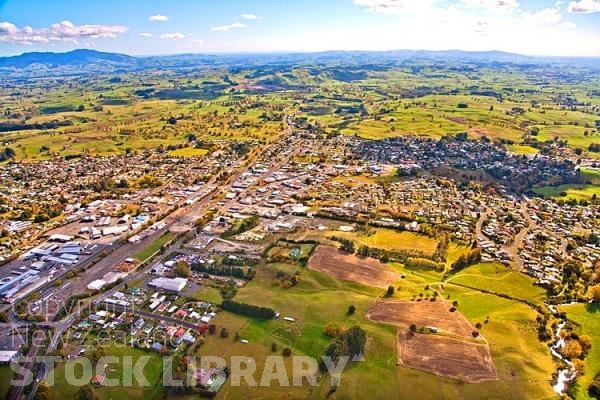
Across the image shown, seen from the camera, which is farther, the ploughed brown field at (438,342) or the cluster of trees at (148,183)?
the cluster of trees at (148,183)

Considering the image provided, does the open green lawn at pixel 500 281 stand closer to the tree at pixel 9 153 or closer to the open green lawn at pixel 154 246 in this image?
the open green lawn at pixel 154 246

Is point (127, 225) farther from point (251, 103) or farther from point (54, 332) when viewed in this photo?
point (251, 103)

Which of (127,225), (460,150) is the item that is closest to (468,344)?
(127,225)

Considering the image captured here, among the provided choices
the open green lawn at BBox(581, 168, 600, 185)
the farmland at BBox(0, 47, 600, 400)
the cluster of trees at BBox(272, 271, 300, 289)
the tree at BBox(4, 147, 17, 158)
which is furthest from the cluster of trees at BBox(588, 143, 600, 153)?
the tree at BBox(4, 147, 17, 158)

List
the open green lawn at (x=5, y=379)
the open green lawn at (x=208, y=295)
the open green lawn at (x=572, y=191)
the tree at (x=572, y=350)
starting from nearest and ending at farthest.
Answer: the open green lawn at (x=5, y=379) → the tree at (x=572, y=350) → the open green lawn at (x=208, y=295) → the open green lawn at (x=572, y=191)

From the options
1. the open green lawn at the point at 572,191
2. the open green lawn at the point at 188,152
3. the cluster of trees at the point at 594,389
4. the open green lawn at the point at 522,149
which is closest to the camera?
the cluster of trees at the point at 594,389

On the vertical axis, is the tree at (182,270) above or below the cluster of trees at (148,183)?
below

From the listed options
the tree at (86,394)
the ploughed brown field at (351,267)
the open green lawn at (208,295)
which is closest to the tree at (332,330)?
the ploughed brown field at (351,267)

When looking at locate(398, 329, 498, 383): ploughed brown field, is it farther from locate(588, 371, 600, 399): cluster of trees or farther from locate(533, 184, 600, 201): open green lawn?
locate(533, 184, 600, 201): open green lawn
